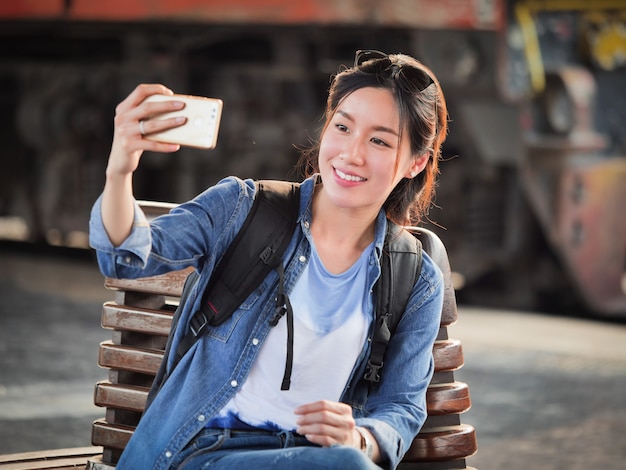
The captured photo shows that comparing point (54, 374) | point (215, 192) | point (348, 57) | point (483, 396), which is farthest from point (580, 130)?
point (215, 192)

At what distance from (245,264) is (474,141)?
523cm

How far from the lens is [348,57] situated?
29.0 feet

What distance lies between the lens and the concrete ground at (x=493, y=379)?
539 centimetres

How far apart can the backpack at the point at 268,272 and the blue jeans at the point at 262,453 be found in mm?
121

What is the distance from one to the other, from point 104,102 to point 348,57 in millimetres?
2334

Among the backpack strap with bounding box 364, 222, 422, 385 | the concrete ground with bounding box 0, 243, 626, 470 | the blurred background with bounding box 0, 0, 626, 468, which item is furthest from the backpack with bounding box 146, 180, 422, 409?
the blurred background with bounding box 0, 0, 626, 468

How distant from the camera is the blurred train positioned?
25.6ft

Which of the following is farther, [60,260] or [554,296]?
[60,260]

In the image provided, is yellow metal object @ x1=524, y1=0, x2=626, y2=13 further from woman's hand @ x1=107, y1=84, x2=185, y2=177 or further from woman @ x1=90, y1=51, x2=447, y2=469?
woman's hand @ x1=107, y1=84, x2=185, y2=177

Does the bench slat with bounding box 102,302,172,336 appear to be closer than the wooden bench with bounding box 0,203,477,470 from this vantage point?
No

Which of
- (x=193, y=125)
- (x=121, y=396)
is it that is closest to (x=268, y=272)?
(x=193, y=125)

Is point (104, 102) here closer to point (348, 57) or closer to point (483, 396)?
point (348, 57)

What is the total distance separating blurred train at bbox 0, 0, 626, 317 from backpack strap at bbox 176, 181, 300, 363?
13.4 feet

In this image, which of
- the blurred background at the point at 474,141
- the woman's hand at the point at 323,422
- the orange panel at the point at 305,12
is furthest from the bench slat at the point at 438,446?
the orange panel at the point at 305,12
